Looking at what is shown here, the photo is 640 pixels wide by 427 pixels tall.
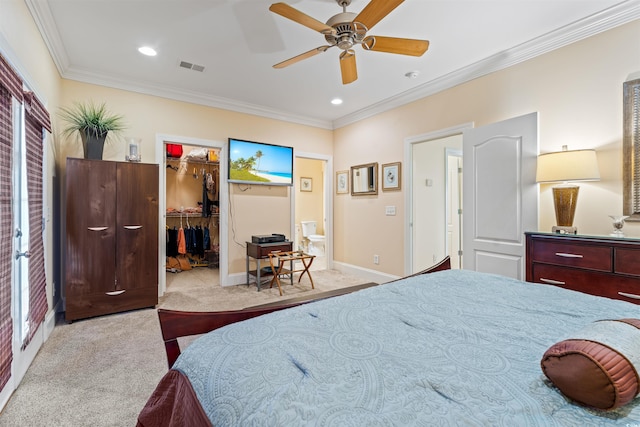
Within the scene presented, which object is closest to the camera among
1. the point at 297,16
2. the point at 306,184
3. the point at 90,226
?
the point at 297,16

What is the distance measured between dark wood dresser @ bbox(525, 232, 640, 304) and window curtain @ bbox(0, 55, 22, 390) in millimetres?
3623

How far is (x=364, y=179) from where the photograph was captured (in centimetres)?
482

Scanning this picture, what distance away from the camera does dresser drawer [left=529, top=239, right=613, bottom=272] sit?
2039mm

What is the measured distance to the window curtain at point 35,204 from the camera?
209 cm

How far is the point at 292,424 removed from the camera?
1.94 feet

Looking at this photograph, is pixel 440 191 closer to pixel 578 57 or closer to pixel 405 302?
pixel 578 57

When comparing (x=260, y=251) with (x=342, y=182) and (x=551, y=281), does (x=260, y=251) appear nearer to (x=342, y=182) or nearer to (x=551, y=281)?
(x=342, y=182)

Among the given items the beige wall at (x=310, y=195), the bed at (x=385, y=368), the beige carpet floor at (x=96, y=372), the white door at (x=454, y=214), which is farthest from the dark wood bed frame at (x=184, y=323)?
the beige wall at (x=310, y=195)

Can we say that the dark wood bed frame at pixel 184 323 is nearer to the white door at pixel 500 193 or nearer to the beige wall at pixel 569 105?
the white door at pixel 500 193

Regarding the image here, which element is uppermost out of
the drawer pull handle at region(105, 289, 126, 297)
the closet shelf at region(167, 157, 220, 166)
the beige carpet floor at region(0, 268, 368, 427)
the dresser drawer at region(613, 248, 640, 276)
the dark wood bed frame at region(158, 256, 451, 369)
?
the closet shelf at region(167, 157, 220, 166)

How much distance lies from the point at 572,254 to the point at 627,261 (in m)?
0.29

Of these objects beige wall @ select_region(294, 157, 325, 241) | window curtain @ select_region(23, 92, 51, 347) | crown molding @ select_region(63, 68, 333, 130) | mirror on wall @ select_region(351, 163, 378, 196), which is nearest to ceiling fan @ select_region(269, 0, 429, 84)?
window curtain @ select_region(23, 92, 51, 347)

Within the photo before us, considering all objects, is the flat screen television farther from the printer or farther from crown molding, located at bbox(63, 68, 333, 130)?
the printer

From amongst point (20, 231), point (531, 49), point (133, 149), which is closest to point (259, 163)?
point (133, 149)
